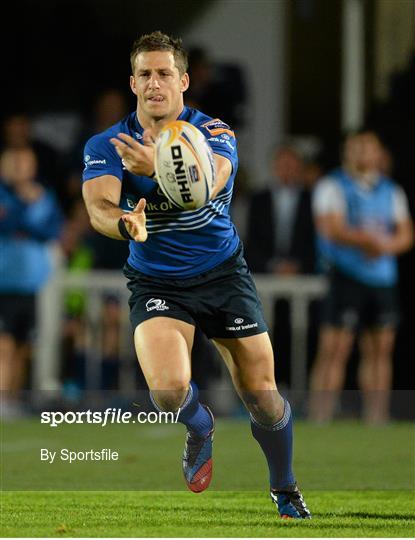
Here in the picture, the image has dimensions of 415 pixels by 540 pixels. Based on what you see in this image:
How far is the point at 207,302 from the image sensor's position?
7.87 metres

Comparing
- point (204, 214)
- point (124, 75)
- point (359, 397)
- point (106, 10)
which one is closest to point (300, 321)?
point (359, 397)

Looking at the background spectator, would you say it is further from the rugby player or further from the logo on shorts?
the logo on shorts

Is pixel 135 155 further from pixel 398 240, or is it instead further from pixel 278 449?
pixel 398 240

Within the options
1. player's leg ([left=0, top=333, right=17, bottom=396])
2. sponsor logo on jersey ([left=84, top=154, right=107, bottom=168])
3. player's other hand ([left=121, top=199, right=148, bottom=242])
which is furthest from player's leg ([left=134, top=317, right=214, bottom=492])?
player's leg ([left=0, top=333, right=17, bottom=396])

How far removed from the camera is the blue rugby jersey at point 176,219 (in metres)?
7.80

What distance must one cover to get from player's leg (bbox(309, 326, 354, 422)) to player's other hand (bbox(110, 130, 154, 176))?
5959 millimetres

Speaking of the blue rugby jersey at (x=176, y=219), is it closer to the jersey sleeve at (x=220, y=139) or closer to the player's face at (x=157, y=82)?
the jersey sleeve at (x=220, y=139)

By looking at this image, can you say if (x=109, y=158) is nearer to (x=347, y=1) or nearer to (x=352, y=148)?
(x=352, y=148)

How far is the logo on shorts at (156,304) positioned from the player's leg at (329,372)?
5.56 meters

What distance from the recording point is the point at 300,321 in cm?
1398

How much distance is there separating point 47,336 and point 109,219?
6.80 m

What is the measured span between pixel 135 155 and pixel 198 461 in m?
1.60

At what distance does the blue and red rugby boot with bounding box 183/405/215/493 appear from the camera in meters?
7.98

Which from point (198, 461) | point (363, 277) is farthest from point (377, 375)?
point (198, 461)
